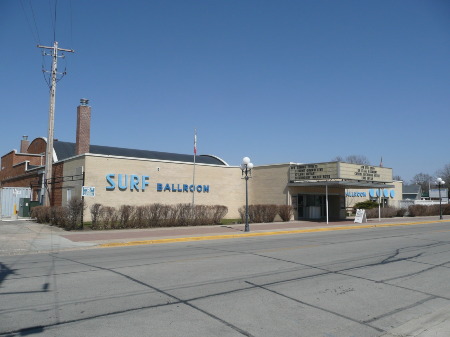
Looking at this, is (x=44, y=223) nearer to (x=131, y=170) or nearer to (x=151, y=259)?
(x=131, y=170)

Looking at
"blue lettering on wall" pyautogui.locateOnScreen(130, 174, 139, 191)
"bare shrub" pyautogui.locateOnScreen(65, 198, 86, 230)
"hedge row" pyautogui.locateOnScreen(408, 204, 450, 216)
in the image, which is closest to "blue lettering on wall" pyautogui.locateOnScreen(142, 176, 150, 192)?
"blue lettering on wall" pyautogui.locateOnScreen(130, 174, 139, 191)

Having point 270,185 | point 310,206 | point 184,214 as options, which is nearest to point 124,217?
point 184,214

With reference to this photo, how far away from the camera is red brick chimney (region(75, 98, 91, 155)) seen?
104 ft

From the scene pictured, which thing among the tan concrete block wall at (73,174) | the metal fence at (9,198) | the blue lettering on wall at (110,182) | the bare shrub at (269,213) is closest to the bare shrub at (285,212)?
the bare shrub at (269,213)

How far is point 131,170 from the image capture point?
27.6m

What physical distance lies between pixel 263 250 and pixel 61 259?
6.42 metres

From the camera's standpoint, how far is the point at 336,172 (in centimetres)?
2800

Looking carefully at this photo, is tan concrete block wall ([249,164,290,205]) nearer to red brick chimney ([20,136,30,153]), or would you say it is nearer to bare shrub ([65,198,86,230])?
bare shrub ([65,198,86,230])

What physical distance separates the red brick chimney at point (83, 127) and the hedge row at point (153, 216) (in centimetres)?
1073

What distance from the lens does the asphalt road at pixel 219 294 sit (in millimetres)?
5551

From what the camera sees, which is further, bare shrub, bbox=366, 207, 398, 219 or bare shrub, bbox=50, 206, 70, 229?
bare shrub, bbox=366, 207, 398, 219

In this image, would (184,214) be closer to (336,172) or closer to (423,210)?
(336,172)

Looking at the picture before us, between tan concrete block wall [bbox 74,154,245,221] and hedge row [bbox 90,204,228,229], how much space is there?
11.5ft

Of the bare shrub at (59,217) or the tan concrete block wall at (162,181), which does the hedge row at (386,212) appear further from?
the bare shrub at (59,217)
